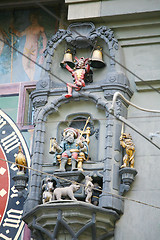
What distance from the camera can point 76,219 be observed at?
16.2m

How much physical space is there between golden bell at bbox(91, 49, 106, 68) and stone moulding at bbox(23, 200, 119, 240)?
9.55 feet

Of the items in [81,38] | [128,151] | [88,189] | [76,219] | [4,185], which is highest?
[81,38]

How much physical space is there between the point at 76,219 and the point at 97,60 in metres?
3.19

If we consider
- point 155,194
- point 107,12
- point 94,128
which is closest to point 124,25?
point 107,12

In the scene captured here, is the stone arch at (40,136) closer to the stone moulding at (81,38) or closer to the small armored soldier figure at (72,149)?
the small armored soldier figure at (72,149)

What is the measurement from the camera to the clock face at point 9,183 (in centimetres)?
1747

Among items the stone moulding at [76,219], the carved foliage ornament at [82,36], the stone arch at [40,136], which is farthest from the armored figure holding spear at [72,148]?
the carved foliage ornament at [82,36]

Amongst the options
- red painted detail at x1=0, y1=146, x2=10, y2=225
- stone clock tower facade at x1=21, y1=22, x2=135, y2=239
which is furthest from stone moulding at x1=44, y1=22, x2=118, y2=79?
red painted detail at x1=0, y1=146, x2=10, y2=225

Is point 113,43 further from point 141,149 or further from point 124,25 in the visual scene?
point 141,149

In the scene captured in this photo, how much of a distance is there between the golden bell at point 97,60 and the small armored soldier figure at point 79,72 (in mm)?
135

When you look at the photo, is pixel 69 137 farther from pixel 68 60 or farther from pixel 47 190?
pixel 68 60

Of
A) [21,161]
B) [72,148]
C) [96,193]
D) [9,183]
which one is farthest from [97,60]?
[9,183]

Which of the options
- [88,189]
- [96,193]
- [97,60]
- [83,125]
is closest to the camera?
[88,189]

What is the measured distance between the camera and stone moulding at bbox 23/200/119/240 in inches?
639
